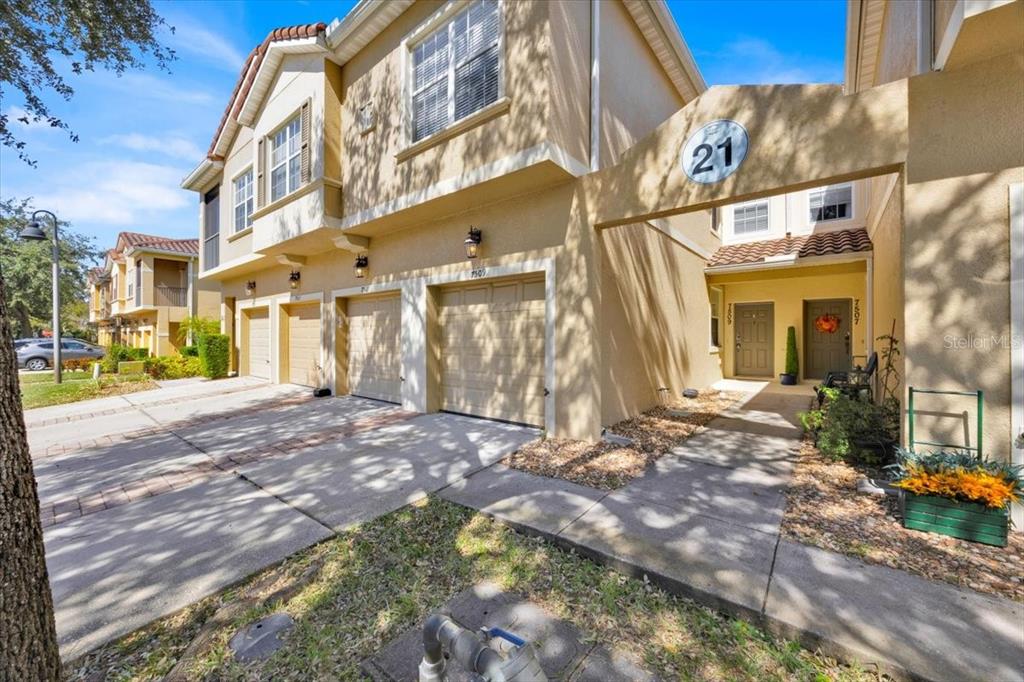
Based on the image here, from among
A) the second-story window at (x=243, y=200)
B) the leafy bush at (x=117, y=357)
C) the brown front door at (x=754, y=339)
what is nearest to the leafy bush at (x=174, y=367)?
the leafy bush at (x=117, y=357)

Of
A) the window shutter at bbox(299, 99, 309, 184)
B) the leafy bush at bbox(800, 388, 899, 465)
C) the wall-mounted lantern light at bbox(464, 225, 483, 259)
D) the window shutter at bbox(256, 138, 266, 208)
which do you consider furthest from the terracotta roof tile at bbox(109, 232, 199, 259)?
the leafy bush at bbox(800, 388, 899, 465)

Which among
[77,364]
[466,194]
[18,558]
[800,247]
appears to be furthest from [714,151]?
[77,364]

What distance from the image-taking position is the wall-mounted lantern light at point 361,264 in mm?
8398

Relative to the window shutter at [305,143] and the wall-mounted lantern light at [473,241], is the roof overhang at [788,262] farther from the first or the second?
A: the window shutter at [305,143]

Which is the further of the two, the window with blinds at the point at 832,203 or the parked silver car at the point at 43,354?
the parked silver car at the point at 43,354

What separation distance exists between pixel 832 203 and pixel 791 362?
4.44 meters

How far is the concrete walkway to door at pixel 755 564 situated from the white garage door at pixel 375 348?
4.37 meters

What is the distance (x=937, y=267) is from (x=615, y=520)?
11.4 feet

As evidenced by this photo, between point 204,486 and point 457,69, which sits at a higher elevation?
point 457,69

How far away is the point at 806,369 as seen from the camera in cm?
1140

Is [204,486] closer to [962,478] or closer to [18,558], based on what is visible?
[18,558]

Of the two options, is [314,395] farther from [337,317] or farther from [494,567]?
[494,567]

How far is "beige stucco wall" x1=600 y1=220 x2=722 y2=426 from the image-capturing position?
19.7 ft

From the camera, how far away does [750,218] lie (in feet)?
39.1
